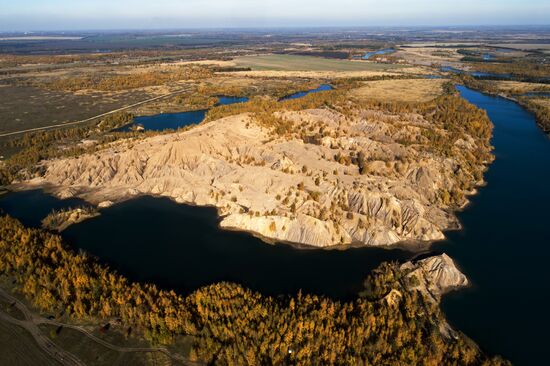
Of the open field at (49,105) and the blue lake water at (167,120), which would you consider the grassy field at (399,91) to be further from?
the open field at (49,105)

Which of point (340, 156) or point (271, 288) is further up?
point (340, 156)

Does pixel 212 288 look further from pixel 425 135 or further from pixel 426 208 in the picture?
pixel 425 135

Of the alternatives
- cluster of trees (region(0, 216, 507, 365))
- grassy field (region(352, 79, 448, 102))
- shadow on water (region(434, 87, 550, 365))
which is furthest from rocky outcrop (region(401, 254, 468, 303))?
grassy field (region(352, 79, 448, 102))

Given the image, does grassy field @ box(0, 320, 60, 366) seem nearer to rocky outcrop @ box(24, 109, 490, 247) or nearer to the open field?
rocky outcrop @ box(24, 109, 490, 247)

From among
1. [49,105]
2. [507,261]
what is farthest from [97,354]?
[49,105]

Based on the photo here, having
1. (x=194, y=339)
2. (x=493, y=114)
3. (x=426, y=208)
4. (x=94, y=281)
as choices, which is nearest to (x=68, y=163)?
(x=94, y=281)
